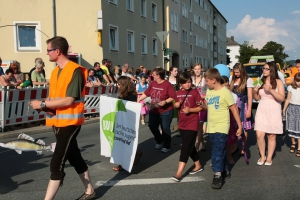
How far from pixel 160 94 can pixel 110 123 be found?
1549mm

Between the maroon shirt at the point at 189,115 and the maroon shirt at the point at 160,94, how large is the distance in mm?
1327

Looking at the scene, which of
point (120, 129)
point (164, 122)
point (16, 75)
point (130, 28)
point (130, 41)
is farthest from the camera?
point (130, 41)

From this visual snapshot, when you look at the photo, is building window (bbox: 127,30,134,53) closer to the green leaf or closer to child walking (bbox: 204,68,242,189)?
the green leaf

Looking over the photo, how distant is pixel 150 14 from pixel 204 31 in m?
30.8

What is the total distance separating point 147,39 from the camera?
26.7 meters

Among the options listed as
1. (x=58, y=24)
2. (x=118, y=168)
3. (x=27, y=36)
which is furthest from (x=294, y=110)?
(x=27, y=36)

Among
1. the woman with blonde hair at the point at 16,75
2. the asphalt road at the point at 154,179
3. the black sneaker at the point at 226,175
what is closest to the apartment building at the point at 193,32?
the woman with blonde hair at the point at 16,75

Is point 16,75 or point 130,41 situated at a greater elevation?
point 130,41

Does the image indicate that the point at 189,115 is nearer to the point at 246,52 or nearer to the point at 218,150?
the point at 218,150

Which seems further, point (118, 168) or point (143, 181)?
point (118, 168)

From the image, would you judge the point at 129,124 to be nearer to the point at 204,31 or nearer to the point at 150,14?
the point at 150,14

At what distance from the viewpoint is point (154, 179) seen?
5.22 meters

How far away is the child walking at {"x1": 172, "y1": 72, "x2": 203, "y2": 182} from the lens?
5.09 m

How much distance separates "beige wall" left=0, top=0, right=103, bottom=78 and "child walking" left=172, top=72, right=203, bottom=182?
1438cm
